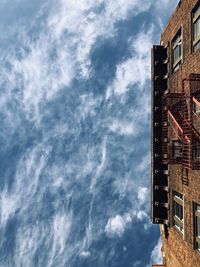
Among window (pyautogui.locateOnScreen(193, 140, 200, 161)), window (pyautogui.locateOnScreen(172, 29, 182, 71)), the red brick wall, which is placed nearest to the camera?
window (pyautogui.locateOnScreen(193, 140, 200, 161))

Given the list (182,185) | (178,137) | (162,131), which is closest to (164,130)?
(162,131)

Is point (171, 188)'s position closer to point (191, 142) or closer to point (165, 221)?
point (165, 221)

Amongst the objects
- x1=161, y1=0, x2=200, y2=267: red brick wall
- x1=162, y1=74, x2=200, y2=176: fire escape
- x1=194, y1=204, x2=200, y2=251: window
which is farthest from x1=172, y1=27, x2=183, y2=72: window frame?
x1=194, y1=204, x2=200, y2=251: window

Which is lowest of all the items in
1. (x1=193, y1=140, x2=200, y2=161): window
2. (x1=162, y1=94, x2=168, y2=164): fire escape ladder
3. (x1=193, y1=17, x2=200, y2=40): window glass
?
(x1=193, y1=140, x2=200, y2=161): window

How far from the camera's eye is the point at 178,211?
2030 centimetres

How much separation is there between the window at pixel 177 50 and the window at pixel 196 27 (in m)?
2.12

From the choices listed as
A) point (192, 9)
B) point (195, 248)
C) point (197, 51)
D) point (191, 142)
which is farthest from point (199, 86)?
point (195, 248)

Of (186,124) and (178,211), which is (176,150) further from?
(178,211)

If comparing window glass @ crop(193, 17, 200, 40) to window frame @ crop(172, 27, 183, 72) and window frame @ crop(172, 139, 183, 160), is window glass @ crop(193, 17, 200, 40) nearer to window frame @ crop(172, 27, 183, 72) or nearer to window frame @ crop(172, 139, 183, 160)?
window frame @ crop(172, 27, 183, 72)

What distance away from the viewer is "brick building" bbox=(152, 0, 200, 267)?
1708 cm

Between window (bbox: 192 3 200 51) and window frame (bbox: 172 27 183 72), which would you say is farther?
window frame (bbox: 172 27 183 72)

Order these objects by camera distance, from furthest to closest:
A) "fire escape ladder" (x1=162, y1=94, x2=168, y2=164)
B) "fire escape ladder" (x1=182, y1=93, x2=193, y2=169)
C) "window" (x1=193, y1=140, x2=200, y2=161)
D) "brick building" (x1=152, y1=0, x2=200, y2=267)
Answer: "fire escape ladder" (x1=162, y1=94, x2=168, y2=164) → "brick building" (x1=152, y1=0, x2=200, y2=267) → "window" (x1=193, y1=140, x2=200, y2=161) → "fire escape ladder" (x1=182, y1=93, x2=193, y2=169)

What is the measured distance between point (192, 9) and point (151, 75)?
6.22m

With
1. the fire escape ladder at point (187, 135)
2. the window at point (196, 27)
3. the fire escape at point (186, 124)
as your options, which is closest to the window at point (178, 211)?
the fire escape at point (186, 124)
